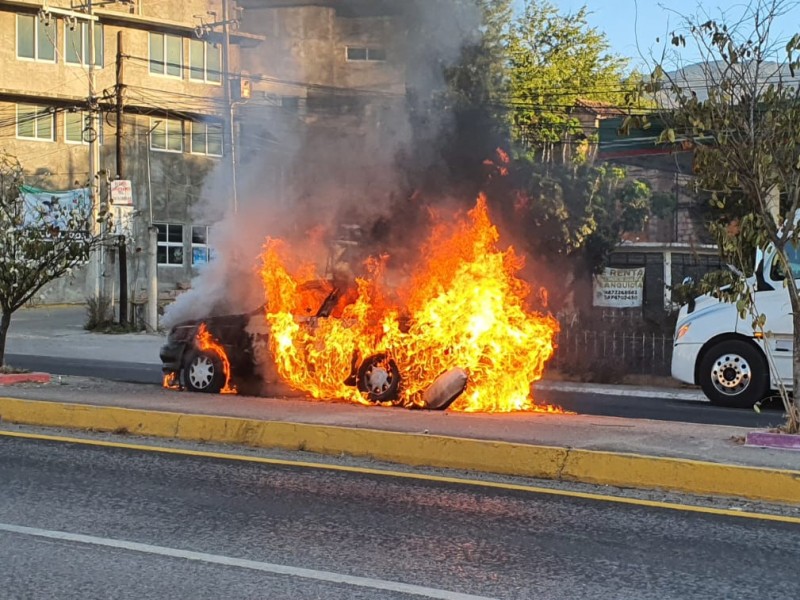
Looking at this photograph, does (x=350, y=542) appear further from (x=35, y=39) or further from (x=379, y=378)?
(x=35, y=39)

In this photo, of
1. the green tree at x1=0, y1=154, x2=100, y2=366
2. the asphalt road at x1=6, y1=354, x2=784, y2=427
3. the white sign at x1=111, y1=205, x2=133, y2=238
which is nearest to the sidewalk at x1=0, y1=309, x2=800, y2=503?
the green tree at x1=0, y1=154, x2=100, y2=366

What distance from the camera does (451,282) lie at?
35.4 feet

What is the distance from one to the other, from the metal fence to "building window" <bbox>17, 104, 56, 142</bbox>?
76.4ft

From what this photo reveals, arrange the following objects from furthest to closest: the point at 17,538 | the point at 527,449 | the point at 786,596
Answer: the point at 527,449 → the point at 17,538 → the point at 786,596

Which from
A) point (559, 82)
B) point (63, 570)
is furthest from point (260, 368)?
point (559, 82)

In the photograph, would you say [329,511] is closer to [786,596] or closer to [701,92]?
[786,596]

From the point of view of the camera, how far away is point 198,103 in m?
30.9

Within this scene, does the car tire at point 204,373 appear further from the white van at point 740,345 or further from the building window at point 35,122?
the building window at point 35,122

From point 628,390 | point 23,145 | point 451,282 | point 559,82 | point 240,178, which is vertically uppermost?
point 559,82

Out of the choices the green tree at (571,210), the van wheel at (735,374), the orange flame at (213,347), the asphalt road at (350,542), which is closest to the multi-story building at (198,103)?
the orange flame at (213,347)

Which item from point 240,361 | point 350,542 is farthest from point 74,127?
point 350,542

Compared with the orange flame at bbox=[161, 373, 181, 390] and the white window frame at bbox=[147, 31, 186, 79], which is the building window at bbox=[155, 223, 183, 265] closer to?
the white window frame at bbox=[147, 31, 186, 79]

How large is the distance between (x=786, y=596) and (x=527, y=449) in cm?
283

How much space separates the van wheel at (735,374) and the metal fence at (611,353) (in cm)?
307
